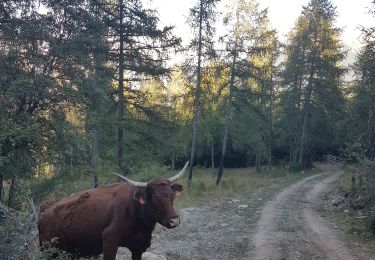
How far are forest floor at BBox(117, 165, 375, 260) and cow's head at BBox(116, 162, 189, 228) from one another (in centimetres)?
374

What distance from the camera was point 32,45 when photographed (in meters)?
12.5

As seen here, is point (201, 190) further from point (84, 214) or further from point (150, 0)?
point (84, 214)

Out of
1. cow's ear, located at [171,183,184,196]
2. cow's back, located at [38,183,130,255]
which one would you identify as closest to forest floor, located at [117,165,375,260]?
cow's back, located at [38,183,130,255]

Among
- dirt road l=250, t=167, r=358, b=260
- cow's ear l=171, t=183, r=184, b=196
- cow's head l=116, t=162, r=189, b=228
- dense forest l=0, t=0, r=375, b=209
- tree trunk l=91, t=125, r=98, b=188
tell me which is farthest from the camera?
tree trunk l=91, t=125, r=98, b=188

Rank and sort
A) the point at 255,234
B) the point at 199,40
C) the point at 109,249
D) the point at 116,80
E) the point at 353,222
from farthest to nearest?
1. the point at 199,40
2. the point at 116,80
3. the point at 353,222
4. the point at 255,234
5. the point at 109,249

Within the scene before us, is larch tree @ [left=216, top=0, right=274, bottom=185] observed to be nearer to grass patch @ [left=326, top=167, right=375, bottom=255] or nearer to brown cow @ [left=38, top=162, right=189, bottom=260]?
grass patch @ [left=326, top=167, right=375, bottom=255]

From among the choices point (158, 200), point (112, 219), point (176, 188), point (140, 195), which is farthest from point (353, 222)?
point (112, 219)

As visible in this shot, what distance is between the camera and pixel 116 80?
59.5 ft

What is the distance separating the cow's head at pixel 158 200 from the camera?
20.7ft

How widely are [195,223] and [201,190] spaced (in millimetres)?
8602

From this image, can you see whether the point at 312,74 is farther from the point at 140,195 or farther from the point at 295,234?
the point at 140,195

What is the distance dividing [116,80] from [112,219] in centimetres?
1233

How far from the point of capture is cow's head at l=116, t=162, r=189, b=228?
Result: 6324 millimetres

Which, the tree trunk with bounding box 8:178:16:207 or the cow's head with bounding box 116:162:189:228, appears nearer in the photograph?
the cow's head with bounding box 116:162:189:228
